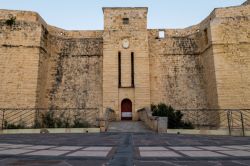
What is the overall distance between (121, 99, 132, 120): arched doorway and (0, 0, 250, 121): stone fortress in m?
0.08

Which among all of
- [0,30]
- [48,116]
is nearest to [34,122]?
[48,116]

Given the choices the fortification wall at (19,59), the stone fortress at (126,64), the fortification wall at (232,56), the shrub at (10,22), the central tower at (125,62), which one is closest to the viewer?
the fortification wall at (232,56)

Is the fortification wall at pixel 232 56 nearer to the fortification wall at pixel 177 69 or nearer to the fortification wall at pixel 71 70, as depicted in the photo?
the fortification wall at pixel 177 69

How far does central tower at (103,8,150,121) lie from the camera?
1761cm

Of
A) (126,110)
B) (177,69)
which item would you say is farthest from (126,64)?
(177,69)

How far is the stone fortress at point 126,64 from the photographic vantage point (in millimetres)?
16203

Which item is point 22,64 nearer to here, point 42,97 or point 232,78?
point 42,97

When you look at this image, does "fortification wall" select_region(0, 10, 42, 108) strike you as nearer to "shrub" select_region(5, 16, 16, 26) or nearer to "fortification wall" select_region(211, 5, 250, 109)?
"shrub" select_region(5, 16, 16, 26)

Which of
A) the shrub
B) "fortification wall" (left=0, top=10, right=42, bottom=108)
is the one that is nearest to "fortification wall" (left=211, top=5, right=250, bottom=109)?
"fortification wall" (left=0, top=10, right=42, bottom=108)

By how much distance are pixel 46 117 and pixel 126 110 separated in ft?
21.1

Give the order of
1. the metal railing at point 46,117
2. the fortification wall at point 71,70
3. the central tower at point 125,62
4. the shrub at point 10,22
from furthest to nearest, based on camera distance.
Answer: the fortification wall at point 71,70 → the central tower at point 125,62 → the shrub at point 10,22 → the metal railing at point 46,117

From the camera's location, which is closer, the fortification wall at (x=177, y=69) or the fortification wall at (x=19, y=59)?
the fortification wall at (x=19, y=59)

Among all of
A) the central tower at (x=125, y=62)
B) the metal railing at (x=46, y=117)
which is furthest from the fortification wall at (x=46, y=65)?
the central tower at (x=125, y=62)

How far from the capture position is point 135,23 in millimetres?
18969
